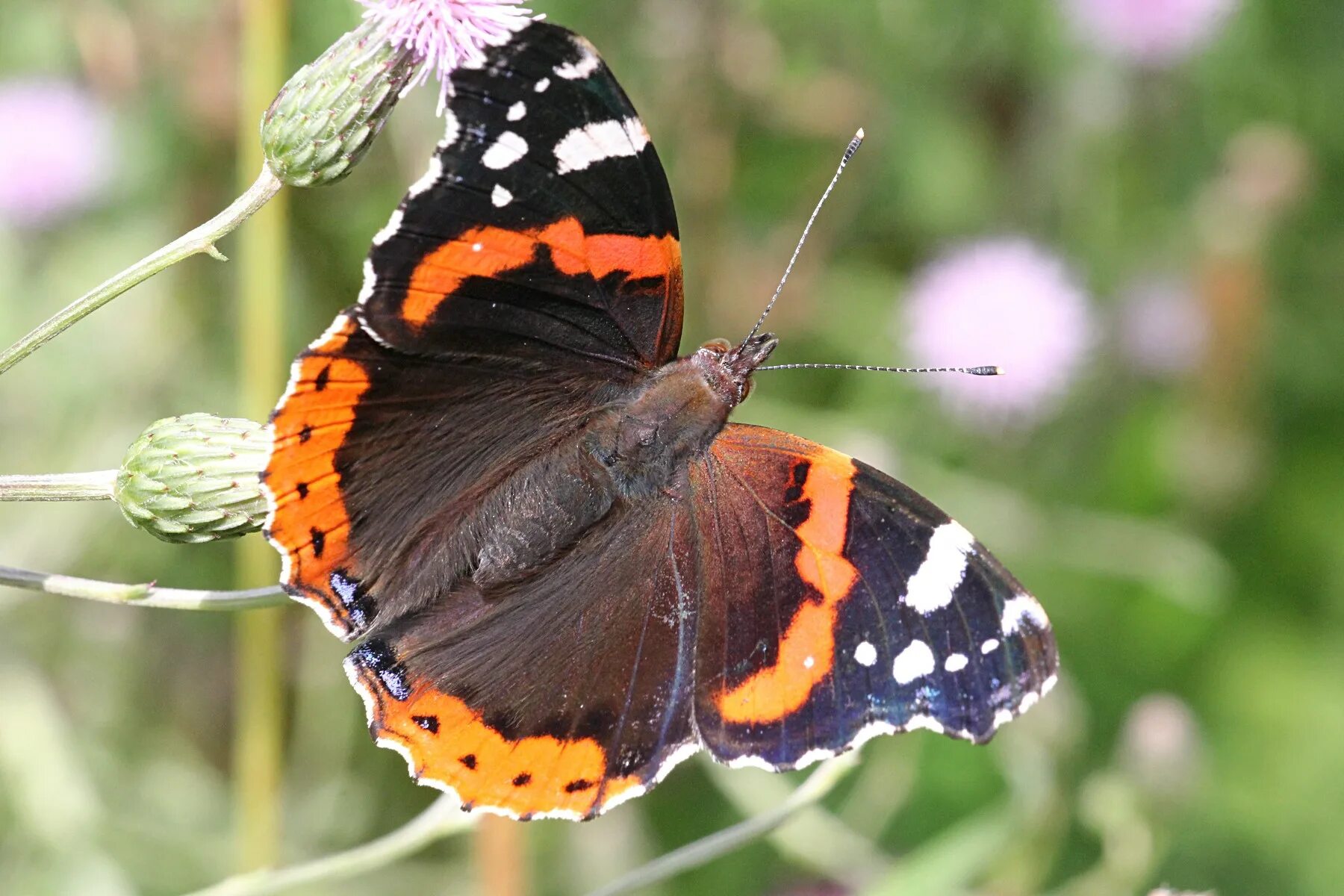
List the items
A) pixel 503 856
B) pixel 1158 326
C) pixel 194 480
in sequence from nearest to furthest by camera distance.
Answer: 1. pixel 194 480
2. pixel 503 856
3. pixel 1158 326

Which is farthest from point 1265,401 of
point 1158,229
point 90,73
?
point 90,73

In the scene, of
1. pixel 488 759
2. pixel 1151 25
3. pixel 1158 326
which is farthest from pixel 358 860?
pixel 1158 326

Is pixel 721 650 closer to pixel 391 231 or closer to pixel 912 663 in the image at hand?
pixel 912 663

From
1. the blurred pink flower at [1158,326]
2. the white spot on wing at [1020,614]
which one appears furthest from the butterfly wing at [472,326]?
the blurred pink flower at [1158,326]

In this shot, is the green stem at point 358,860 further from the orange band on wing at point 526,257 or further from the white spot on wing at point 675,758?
the orange band on wing at point 526,257

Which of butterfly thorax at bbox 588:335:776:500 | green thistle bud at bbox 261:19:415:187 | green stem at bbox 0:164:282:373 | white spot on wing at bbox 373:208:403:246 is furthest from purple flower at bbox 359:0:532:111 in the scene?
butterfly thorax at bbox 588:335:776:500

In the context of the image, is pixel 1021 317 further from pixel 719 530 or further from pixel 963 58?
pixel 719 530
